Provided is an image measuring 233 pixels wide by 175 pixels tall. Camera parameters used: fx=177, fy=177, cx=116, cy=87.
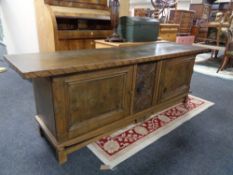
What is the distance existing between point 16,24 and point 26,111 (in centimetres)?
198

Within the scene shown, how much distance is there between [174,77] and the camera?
1744mm

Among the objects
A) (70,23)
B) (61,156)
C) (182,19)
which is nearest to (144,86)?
(61,156)

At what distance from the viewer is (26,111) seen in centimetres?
184

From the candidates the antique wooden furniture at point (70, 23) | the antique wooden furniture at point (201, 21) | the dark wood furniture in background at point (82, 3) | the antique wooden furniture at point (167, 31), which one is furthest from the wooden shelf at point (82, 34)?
the antique wooden furniture at point (201, 21)

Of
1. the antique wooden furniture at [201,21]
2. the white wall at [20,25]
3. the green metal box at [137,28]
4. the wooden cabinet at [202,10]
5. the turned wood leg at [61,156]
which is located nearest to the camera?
the turned wood leg at [61,156]

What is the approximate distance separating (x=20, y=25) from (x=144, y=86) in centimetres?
254

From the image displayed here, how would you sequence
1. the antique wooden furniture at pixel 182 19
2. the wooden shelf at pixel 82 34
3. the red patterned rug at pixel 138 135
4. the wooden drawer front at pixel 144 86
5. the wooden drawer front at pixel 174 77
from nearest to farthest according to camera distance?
the red patterned rug at pixel 138 135 → the wooden drawer front at pixel 144 86 → the wooden drawer front at pixel 174 77 → the wooden shelf at pixel 82 34 → the antique wooden furniture at pixel 182 19

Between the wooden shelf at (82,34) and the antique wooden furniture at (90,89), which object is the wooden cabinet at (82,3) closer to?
the wooden shelf at (82,34)

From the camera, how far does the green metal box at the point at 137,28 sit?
80.5 inches

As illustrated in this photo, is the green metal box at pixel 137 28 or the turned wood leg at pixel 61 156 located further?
the green metal box at pixel 137 28

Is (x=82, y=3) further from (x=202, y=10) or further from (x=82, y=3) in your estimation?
(x=202, y=10)

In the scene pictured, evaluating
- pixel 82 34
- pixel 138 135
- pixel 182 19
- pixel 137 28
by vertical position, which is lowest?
pixel 138 135

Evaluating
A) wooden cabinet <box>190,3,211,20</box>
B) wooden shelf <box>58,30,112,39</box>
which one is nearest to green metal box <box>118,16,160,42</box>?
wooden shelf <box>58,30,112,39</box>

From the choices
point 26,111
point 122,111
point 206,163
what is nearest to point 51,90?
point 122,111
